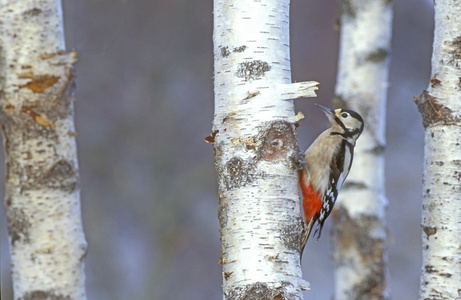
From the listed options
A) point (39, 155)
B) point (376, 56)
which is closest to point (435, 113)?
point (376, 56)

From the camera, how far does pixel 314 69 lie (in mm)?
7629

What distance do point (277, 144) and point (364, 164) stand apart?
6.10ft

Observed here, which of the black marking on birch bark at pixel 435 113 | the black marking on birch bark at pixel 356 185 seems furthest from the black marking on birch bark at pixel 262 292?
the black marking on birch bark at pixel 356 185

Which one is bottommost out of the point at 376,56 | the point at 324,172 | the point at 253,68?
the point at 324,172

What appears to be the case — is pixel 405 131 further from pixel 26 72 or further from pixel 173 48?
pixel 26 72

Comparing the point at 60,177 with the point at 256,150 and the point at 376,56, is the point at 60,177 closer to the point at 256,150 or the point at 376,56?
the point at 256,150

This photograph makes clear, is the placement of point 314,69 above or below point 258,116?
above

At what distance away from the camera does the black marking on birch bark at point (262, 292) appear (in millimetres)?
1646

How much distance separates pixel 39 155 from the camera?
8.07 ft

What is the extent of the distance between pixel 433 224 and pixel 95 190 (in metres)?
6.39

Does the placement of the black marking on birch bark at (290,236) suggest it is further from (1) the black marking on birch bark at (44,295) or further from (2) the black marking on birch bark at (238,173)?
(1) the black marking on birch bark at (44,295)

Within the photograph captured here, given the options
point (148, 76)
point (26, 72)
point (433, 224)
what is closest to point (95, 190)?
point (148, 76)

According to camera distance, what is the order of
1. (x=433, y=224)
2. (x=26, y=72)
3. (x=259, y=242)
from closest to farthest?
(x=259, y=242) < (x=433, y=224) < (x=26, y=72)

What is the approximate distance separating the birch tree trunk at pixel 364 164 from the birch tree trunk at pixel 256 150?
5.87ft
